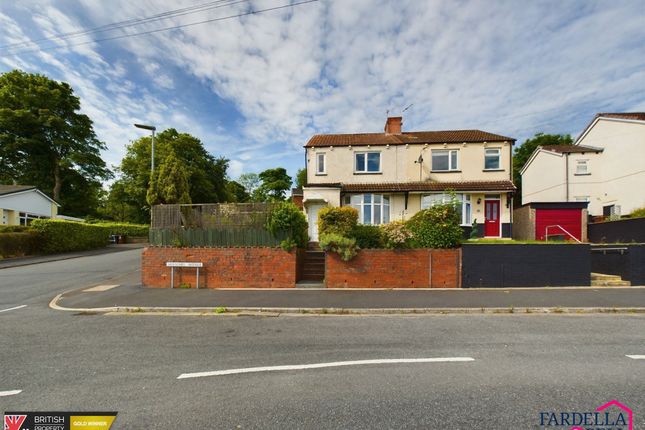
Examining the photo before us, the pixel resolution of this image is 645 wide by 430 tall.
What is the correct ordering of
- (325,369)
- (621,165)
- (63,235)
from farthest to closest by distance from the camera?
(63,235)
(621,165)
(325,369)

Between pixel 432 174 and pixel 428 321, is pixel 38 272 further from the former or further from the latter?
pixel 432 174

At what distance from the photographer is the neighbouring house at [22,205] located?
21.6 metres

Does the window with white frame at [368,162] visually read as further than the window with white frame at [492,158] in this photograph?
Yes

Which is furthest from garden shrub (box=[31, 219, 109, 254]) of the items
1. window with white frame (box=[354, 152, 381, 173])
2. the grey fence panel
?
window with white frame (box=[354, 152, 381, 173])

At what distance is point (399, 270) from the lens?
8.86 meters

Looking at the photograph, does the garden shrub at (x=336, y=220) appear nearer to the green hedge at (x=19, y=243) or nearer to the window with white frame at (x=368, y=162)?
the window with white frame at (x=368, y=162)

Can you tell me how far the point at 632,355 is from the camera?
4.09 meters

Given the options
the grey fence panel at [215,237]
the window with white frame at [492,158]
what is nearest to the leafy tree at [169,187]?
the grey fence panel at [215,237]

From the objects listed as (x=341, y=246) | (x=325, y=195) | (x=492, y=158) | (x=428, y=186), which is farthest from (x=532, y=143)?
(x=341, y=246)

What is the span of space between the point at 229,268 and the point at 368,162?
1121cm

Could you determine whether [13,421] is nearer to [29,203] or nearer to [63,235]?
[63,235]

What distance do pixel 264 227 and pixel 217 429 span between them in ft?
23.3

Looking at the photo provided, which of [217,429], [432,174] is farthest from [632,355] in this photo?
[432,174]

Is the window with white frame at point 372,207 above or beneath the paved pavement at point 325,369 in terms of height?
above
